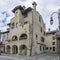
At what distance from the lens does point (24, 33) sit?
4328cm

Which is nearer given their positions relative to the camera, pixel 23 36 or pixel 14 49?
pixel 23 36

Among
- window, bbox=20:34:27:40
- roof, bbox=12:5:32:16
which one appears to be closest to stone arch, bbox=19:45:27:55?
window, bbox=20:34:27:40

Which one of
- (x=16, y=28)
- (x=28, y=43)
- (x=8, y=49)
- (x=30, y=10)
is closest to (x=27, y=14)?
(x=30, y=10)

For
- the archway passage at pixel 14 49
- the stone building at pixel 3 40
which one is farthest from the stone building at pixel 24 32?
the stone building at pixel 3 40

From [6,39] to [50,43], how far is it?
23.9 m

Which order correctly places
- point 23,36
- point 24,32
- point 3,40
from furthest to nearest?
point 3,40 → point 23,36 → point 24,32

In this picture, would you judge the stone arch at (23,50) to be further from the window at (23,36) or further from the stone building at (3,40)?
the stone building at (3,40)

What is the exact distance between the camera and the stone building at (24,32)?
139ft

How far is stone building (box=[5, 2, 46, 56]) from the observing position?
42.3 metres

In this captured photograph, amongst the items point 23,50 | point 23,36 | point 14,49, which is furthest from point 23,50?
point 14,49

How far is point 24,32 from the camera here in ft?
141

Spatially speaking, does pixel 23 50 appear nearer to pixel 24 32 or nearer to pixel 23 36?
pixel 23 36

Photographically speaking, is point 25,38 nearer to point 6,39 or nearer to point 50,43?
point 6,39

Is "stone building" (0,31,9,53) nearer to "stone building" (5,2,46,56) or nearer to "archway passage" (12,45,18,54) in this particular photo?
"stone building" (5,2,46,56)
